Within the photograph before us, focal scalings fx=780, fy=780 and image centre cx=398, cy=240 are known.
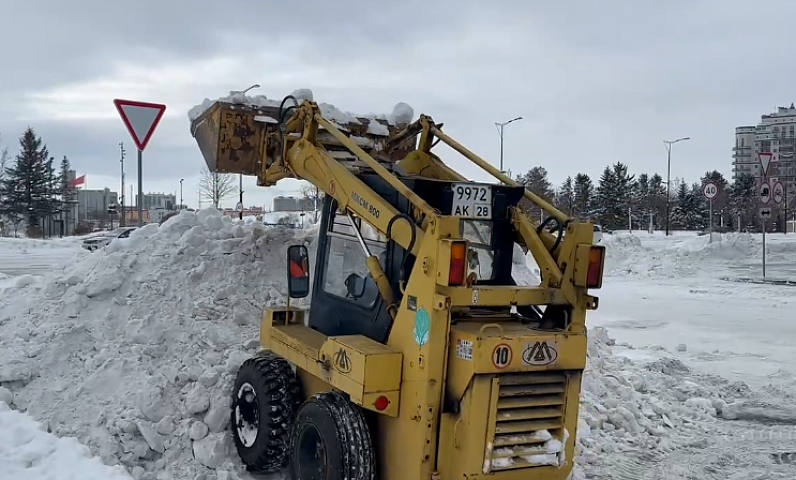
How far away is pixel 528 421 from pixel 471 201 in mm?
1467

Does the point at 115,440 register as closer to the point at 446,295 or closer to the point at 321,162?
the point at 321,162

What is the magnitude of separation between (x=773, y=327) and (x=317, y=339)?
11402 millimetres

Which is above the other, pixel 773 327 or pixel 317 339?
pixel 317 339

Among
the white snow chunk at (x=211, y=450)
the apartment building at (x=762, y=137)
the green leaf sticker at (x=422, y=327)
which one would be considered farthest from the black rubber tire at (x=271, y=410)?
the apartment building at (x=762, y=137)

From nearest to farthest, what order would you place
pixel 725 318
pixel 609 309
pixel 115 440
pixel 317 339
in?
pixel 317 339 → pixel 115 440 → pixel 725 318 → pixel 609 309

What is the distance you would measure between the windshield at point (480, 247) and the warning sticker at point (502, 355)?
0.95 m

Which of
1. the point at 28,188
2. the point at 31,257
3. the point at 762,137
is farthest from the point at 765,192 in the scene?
the point at 762,137

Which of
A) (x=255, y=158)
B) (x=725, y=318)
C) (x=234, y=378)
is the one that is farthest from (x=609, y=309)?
(x=234, y=378)

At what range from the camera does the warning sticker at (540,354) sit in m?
4.67

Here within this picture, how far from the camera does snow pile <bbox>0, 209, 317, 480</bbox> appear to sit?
6.49 meters

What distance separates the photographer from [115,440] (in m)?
6.49

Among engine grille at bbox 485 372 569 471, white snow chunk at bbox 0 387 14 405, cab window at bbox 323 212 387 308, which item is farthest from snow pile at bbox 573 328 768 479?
white snow chunk at bbox 0 387 14 405

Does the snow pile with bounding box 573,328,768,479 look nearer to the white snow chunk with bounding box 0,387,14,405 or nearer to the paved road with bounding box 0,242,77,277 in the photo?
the white snow chunk with bounding box 0,387,14,405

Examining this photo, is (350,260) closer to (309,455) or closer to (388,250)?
(388,250)
